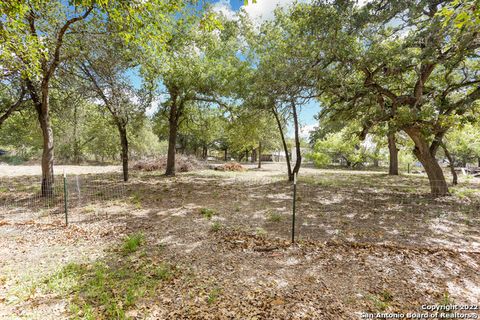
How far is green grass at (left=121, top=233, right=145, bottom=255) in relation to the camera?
421 cm

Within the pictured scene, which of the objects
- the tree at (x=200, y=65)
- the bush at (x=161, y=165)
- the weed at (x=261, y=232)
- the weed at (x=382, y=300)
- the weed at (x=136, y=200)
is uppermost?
the tree at (x=200, y=65)

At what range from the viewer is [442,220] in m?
5.89

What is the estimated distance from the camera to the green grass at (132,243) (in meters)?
4.21

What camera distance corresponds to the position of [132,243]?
4309 mm

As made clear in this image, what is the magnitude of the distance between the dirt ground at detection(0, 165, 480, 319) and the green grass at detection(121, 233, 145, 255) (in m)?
0.02

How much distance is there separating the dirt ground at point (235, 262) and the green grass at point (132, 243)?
2cm

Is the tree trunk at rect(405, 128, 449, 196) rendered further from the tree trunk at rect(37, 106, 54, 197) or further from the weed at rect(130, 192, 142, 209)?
the tree trunk at rect(37, 106, 54, 197)

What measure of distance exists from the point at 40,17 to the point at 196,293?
27.8 ft

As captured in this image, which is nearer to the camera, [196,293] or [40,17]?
[196,293]

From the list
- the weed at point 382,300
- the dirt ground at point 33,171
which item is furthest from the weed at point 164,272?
the dirt ground at point 33,171

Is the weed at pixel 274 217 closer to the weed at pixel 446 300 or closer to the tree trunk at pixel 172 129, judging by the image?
the weed at pixel 446 300

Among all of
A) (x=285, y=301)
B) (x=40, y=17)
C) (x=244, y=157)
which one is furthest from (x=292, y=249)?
(x=244, y=157)

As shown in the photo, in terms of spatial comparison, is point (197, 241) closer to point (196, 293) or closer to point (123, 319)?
point (196, 293)

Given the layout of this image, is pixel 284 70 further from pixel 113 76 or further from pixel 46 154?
pixel 46 154
